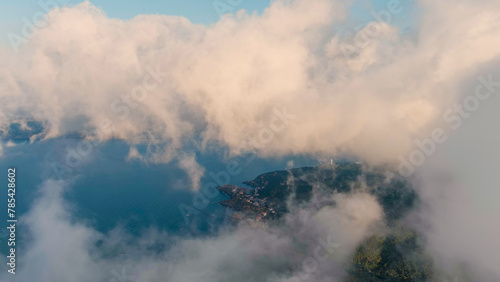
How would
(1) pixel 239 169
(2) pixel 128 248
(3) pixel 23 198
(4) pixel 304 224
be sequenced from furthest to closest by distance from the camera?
(1) pixel 239 169 < (3) pixel 23 198 < (4) pixel 304 224 < (2) pixel 128 248

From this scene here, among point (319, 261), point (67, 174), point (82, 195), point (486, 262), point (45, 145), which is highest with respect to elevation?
point (45, 145)

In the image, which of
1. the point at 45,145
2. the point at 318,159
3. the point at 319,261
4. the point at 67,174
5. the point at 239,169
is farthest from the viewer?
the point at 45,145

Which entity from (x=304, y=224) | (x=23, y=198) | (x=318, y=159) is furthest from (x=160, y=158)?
(x=304, y=224)

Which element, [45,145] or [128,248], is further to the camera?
[45,145]

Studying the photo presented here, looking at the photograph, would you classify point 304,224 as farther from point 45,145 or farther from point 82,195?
point 45,145

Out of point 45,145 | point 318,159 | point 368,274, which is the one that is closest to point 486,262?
point 368,274

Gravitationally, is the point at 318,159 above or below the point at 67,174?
below

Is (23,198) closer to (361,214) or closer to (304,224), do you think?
(304,224)
